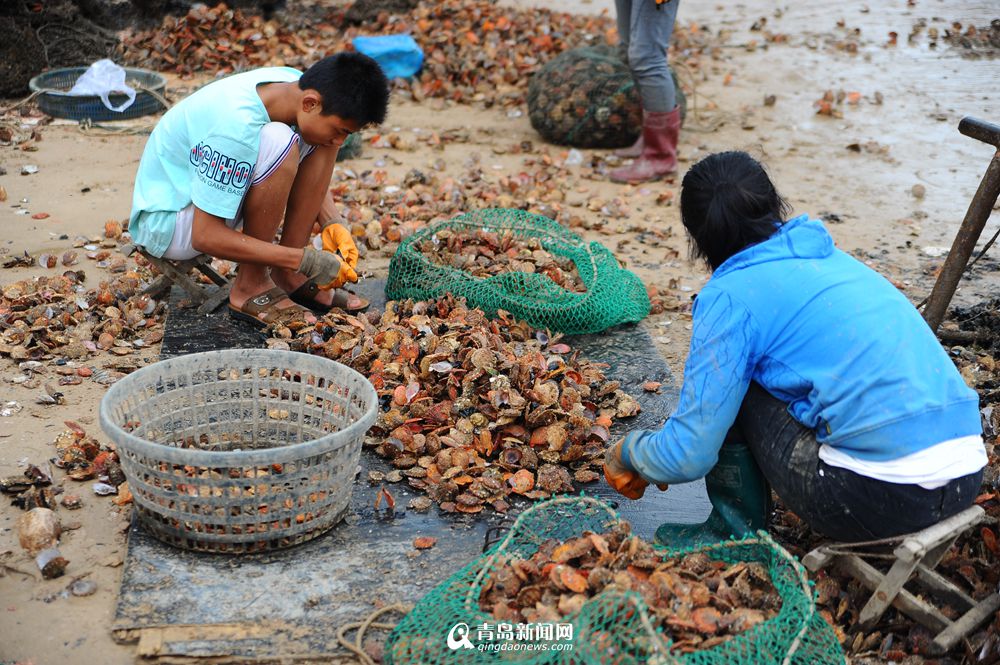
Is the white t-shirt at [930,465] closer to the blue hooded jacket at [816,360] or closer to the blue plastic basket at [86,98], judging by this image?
the blue hooded jacket at [816,360]

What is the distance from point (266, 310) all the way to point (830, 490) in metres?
2.11

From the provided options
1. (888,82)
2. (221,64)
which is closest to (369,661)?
(221,64)

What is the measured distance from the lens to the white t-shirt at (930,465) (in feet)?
6.66

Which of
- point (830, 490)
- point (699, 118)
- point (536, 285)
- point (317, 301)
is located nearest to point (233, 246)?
point (317, 301)

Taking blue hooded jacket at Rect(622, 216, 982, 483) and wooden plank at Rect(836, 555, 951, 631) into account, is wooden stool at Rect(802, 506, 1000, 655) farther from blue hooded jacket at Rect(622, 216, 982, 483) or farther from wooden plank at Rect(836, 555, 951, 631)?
blue hooded jacket at Rect(622, 216, 982, 483)

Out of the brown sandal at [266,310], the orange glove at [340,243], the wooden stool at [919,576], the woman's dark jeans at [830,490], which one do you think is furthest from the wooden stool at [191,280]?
the wooden stool at [919,576]

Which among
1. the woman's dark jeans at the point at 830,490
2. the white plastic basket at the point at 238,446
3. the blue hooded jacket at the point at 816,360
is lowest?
the white plastic basket at the point at 238,446

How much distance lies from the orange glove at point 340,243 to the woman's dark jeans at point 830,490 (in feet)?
5.69

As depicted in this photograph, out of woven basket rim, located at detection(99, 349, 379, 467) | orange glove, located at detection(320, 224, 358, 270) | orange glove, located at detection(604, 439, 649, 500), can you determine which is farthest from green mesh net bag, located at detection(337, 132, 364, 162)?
orange glove, located at detection(604, 439, 649, 500)

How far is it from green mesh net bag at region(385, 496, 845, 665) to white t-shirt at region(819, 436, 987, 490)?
260 millimetres

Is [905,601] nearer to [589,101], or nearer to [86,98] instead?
[589,101]

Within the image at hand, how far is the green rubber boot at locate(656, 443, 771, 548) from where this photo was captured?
236 centimetres

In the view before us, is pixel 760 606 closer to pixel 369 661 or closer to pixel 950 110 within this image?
pixel 369 661

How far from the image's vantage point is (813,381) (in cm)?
209
